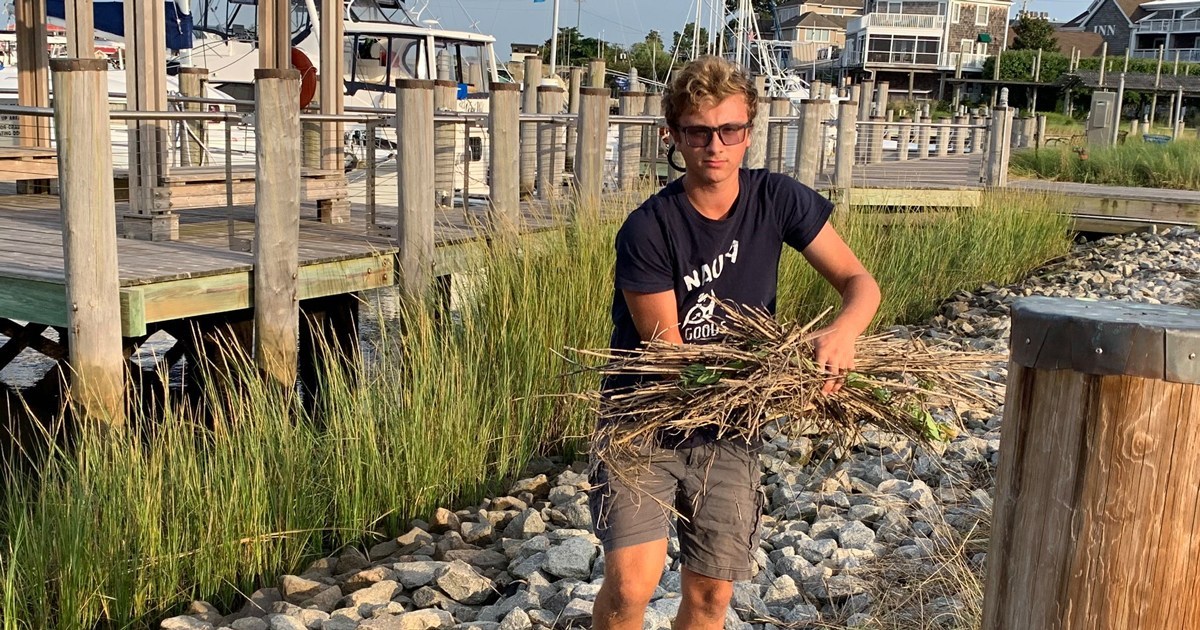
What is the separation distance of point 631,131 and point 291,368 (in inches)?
195

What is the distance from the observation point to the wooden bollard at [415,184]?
273 inches

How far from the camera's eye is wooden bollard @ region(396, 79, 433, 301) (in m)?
6.94

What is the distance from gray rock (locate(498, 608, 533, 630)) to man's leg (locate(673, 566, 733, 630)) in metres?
1.11

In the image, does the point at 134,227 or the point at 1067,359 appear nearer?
the point at 1067,359

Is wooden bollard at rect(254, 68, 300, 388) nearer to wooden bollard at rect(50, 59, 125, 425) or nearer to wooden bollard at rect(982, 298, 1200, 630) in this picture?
wooden bollard at rect(50, 59, 125, 425)

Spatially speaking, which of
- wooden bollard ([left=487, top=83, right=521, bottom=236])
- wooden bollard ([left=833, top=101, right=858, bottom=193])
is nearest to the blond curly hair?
wooden bollard ([left=487, top=83, right=521, bottom=236])

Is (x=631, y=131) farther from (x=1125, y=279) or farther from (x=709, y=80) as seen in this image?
(x=709, y=80)

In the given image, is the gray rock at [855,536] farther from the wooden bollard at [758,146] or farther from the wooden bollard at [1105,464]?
the wooden bollard at [758,146]

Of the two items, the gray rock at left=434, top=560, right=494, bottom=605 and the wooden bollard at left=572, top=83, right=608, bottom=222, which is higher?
the wooden bollard at left=572, top=83, right=608, bottom=222

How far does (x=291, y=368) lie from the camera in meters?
6.34

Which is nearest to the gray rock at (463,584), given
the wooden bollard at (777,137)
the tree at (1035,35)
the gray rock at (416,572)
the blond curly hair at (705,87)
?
the gray rock at (416,572)

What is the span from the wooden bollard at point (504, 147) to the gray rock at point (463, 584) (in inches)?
135

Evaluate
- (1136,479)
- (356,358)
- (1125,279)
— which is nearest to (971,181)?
(1125,279)

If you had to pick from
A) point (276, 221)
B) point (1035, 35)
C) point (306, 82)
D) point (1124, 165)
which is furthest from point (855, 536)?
point (1035, 35)
